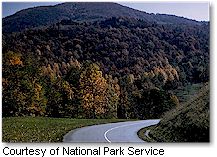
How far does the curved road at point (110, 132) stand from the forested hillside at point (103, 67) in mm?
97

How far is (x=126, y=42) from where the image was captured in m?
10.1

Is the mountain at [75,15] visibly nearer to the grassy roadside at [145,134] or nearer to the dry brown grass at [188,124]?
the dry brown grass at [188,124]

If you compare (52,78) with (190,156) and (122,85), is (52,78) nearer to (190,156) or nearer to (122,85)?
(122,85)

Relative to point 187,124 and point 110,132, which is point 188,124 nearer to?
point 187,124

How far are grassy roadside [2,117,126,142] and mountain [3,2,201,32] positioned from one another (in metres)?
0.94

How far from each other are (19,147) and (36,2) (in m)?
1.48

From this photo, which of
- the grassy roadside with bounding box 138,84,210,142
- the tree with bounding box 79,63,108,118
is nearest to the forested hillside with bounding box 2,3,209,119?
the tree with bounding box 79,63,108,118

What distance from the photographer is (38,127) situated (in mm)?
9867

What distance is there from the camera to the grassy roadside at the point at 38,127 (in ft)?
32.0

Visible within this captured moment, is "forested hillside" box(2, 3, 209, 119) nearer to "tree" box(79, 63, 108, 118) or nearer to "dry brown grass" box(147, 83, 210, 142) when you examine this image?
"tree" box(79, 63, 108, 118)

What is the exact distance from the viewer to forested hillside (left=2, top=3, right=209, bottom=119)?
391 inches

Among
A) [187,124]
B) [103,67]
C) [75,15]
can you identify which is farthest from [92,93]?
[187,124]

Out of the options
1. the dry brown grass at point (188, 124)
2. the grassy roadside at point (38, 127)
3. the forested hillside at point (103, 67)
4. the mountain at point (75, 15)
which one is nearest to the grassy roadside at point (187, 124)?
the dry brown grass at point (188, 124)

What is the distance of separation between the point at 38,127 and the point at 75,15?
1.20 meters
